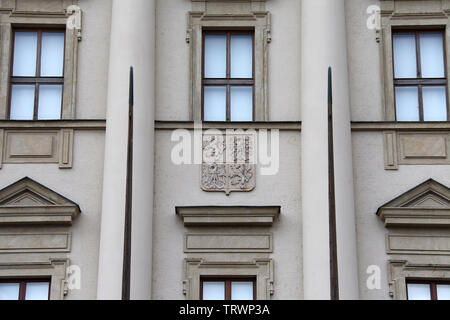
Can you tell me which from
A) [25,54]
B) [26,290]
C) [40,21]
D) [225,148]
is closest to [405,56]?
[225,148]

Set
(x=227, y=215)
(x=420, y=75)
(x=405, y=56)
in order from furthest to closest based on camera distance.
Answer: (x=405, y=56) → (x=420, y=75) → (x=227, y=215)

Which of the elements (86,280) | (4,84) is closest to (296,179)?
(86,280)

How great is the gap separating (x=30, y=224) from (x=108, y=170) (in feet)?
4.83

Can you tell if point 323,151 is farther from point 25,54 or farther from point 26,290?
point 25,54

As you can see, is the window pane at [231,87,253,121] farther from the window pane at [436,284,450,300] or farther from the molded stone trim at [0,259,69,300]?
the window pane at [436,284,450,300]

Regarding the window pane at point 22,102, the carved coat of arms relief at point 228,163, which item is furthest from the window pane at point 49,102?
the carved coat of arms relief at point 228,163

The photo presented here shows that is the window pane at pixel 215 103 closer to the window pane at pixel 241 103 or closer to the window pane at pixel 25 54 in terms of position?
the window pane at pixel 241 103

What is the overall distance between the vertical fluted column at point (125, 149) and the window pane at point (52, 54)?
3.44 feet

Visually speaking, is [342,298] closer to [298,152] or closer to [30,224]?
[298,152]

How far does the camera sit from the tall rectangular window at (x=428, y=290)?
19453 mm

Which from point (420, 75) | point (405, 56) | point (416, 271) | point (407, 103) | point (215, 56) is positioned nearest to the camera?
point (416, 271)

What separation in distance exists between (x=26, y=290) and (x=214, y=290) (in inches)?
114

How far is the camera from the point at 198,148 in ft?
66.5

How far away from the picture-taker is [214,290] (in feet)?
64.3
